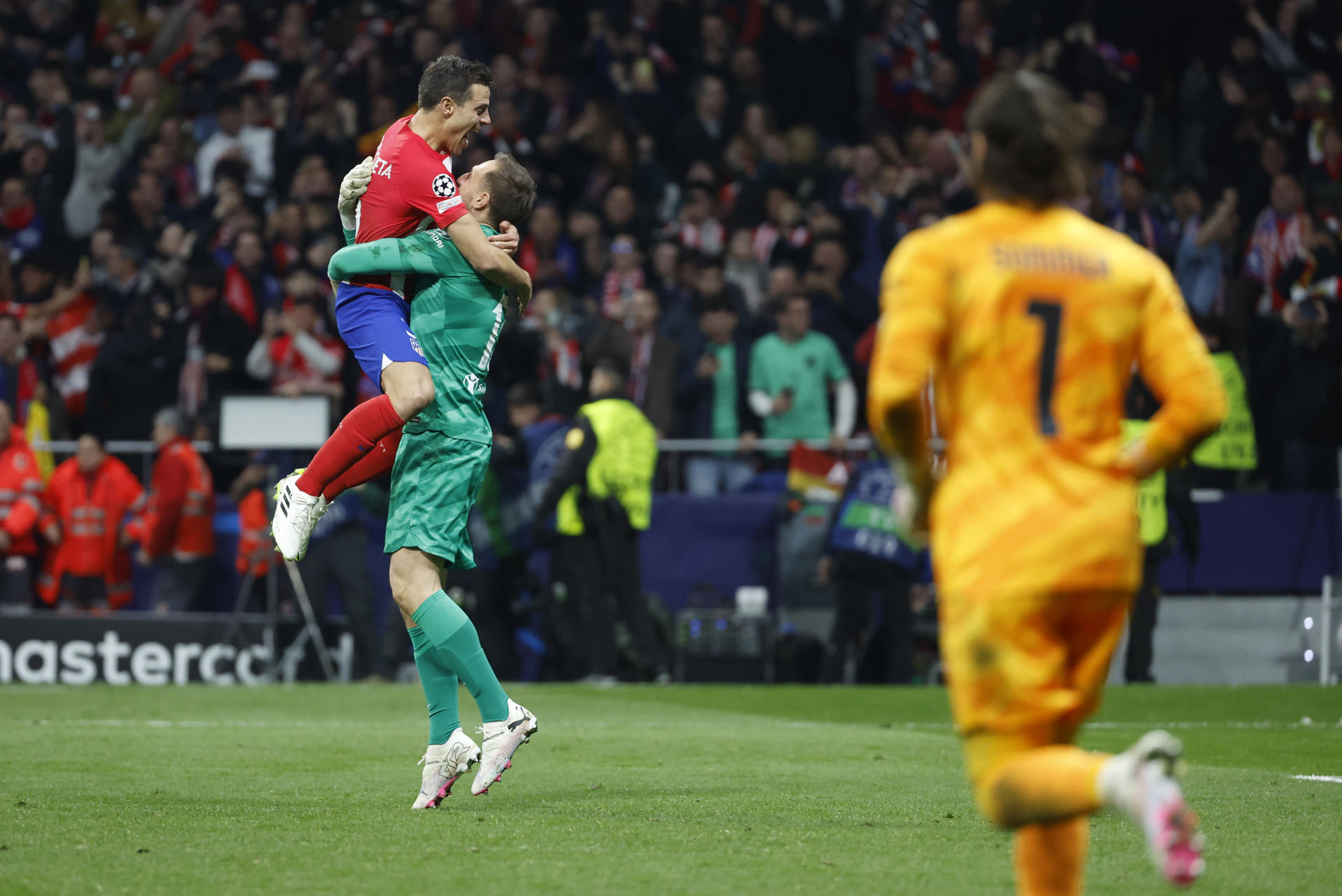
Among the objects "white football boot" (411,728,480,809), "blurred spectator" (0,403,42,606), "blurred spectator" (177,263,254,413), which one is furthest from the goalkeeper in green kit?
"blurred spectator" (0,403,42,606)

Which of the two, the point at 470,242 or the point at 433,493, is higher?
the point at 470,242

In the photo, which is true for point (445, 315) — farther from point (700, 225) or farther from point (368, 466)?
point (700, 225)

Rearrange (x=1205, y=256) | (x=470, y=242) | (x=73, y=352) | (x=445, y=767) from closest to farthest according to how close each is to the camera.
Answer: (x=445, y=767)
(x=470, y=242)
(x=1205, y=256)
(x=73, y=352)

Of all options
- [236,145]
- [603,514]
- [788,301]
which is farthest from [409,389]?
[236,145]

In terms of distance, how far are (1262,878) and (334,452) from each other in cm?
365

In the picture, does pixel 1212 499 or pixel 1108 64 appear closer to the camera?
pixel 1212 499

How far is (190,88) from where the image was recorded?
19.9 meters

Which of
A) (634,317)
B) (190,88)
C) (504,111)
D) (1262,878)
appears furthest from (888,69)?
(1262,878)

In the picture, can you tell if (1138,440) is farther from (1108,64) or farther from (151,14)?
(151,14)

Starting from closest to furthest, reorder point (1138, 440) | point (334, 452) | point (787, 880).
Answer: point (1138, 440) → point (787, 880) → point (334, 452)

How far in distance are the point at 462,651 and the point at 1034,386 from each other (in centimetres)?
339

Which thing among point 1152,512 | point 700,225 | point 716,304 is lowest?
point 1152,512

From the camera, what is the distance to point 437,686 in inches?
Result: 261

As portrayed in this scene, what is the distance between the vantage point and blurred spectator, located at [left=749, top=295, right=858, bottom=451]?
1494 centimetres
